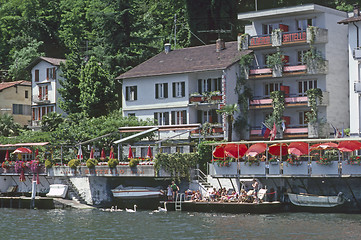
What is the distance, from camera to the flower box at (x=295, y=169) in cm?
6228

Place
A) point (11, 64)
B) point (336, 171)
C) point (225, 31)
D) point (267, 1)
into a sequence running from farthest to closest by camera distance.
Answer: point (11, 64) < point (267, 1) < point (225, 31) < point (336, 171)

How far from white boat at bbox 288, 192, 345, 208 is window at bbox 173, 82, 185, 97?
21321 millimetres

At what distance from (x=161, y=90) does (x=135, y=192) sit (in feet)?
54.4

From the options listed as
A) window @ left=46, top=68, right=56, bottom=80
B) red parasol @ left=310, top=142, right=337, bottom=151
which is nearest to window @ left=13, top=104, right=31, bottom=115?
window @ left=46, top=68, right=56, bottom=80

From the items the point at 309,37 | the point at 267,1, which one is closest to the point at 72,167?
the point at 309,37

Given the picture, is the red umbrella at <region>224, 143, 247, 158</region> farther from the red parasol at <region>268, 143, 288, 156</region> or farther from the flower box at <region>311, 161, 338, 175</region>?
the flower box at <region>311, 161, 338, 175</region>

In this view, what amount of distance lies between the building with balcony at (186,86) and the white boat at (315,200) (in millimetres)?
15876

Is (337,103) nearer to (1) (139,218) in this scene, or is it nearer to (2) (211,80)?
(2) (211,80)

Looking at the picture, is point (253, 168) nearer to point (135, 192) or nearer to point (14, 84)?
point (135, 192)

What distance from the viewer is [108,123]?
3179 inches

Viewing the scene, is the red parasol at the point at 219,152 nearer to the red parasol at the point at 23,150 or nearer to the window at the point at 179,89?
the window at the point at 179,89

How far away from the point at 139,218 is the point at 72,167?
45.8 ft

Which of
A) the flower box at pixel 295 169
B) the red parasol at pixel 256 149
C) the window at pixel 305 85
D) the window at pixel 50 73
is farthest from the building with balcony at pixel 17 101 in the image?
the flower box at pixel 295 169

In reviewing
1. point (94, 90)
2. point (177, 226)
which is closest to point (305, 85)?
point (94, 90)
